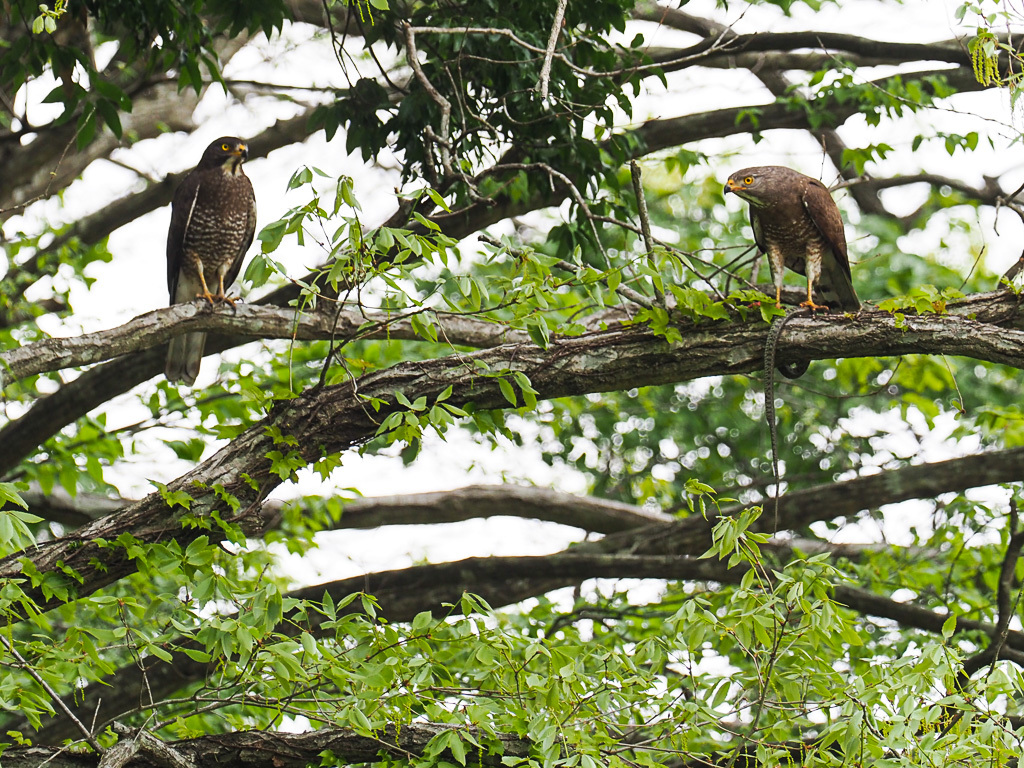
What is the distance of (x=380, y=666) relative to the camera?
268 centimetres

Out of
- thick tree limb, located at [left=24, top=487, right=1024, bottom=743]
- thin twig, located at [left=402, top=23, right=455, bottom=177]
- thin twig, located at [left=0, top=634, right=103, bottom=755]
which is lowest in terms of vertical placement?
thick tree limb, located at [left=24, top=487, right=1024, bottom=743]

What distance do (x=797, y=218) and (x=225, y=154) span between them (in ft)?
10.1

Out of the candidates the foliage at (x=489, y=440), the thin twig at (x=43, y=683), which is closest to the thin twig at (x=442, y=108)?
the foliage at (x=489, y=440)

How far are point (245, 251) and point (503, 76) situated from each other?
7.36ft

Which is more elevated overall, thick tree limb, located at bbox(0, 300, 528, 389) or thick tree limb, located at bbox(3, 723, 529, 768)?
thick tree limb, located at bbox(0, 300, 528, 389)

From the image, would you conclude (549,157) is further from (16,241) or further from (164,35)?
(16,241)

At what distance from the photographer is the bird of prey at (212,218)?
530 centimetres

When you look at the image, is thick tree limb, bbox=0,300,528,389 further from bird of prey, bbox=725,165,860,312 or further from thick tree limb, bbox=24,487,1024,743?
thick tree limb, bbox=24,487,1024,743

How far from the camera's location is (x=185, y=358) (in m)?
4.85

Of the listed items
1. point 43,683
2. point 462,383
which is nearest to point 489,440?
point 462,383

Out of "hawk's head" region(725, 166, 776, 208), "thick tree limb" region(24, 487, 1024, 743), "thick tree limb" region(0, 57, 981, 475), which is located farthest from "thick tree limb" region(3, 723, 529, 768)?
"hawk's head" region(725, 166, 776, 208)

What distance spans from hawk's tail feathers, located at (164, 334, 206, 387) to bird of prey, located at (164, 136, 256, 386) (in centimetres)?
47

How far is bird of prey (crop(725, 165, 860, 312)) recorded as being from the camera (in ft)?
13.1

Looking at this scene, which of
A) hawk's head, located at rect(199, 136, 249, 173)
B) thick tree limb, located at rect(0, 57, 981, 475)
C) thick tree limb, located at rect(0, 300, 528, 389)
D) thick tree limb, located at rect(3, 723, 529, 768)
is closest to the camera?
thick tree limb, located at rect(3, 723, 529, 768)
